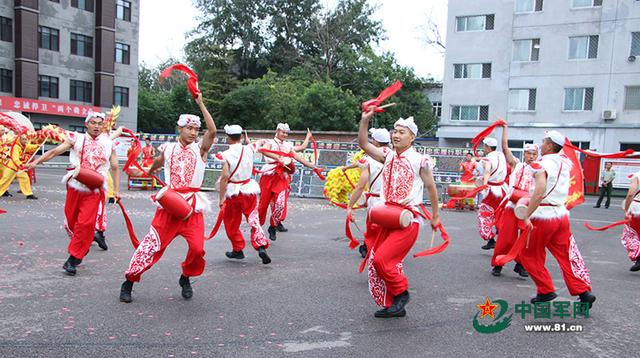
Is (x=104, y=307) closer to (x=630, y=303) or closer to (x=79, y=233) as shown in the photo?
(x=79, y=233)

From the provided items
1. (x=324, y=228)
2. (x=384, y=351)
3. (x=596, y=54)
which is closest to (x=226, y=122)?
(x=596, y=54)

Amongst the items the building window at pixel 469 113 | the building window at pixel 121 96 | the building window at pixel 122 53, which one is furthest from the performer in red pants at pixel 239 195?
the building window at pixel 122 53

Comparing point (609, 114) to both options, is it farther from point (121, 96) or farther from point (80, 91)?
point (80, 91)

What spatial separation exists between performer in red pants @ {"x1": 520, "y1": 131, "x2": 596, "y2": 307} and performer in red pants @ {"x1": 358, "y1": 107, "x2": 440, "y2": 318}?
105cm

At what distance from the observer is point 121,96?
36969 mm

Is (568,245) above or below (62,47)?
below

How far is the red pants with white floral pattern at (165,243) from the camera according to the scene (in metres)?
5.02

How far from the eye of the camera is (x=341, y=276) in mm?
6559

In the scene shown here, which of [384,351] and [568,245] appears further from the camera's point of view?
[568,245]

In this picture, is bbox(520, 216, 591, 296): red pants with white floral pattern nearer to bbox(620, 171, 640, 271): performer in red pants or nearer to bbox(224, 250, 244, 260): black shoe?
bbox(620, 171, 640, 271): performer in red pants

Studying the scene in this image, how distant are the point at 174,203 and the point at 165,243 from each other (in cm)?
40

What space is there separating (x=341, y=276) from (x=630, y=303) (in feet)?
10.3

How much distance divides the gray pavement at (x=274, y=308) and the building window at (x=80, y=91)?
2893cm

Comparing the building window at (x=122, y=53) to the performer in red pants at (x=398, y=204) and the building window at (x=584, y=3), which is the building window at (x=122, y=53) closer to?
the building window at (x=584, y=3)
